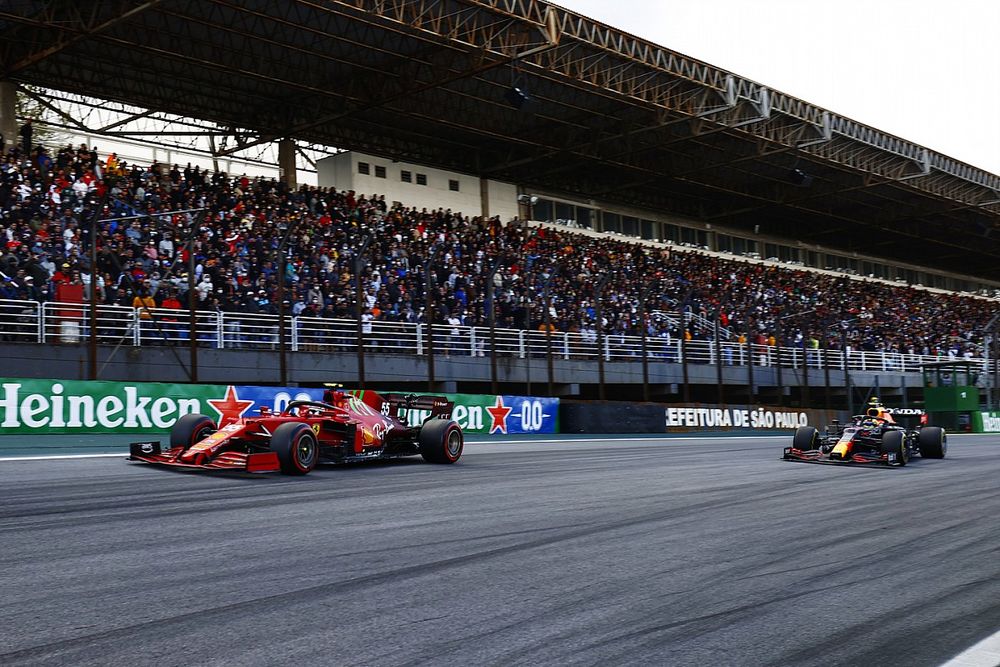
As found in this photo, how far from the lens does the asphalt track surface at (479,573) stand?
4500 millimetres

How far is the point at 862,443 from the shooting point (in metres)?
16.8

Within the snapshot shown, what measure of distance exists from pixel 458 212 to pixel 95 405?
23.2 m

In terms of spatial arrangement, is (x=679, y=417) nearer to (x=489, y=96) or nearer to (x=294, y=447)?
(x=489, y=96)

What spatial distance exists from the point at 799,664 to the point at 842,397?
128ft

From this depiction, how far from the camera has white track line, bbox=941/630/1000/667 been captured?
4.36 metres

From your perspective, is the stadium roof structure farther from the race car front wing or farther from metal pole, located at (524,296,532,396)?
the race car front wing

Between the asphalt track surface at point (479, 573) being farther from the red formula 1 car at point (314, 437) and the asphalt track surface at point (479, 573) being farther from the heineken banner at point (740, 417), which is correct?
the heineken banner at point (740, 417)

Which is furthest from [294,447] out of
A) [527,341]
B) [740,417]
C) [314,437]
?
[740,417]

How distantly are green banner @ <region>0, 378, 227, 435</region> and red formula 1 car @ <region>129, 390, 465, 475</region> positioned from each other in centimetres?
463

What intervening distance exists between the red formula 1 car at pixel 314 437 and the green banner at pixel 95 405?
182 inches

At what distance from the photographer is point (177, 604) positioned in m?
5.12

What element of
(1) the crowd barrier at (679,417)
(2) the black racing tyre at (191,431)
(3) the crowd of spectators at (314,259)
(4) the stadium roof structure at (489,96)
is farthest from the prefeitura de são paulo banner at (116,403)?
(4) the stadium roof structure at (489,96)

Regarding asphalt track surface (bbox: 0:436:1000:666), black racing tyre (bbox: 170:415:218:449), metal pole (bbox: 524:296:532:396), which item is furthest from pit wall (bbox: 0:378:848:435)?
asphalt track surface (bbox: 0:436:1000:666)

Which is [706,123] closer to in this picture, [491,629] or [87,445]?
[87,445]
